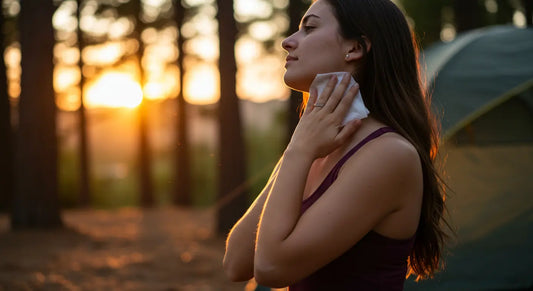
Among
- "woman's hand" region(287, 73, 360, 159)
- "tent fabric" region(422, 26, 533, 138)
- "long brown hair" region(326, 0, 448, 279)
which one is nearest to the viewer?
"woman's hand" region(287, 73, 360, 159)

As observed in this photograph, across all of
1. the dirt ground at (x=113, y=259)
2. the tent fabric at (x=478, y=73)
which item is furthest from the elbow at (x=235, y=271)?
the dirt ground at (x=113, y=259)

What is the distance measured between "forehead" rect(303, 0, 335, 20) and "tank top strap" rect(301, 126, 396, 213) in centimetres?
38

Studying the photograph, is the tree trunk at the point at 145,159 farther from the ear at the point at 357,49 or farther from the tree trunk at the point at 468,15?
the ear at the point at 357,49

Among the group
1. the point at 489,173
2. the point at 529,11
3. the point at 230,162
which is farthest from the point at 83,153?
the point at 489,173

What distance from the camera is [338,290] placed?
→ 1479mm

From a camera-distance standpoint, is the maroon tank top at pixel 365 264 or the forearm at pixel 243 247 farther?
the forearm at pixel 243 247

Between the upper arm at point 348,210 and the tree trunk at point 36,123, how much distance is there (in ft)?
28.0

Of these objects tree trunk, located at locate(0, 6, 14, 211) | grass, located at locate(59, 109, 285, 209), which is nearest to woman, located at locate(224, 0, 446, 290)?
tree trunk, located at locate(0, 6, 14, 211)

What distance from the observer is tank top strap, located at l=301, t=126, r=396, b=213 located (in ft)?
4.87

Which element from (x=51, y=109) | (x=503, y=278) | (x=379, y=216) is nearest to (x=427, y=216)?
(x=379, y=216)

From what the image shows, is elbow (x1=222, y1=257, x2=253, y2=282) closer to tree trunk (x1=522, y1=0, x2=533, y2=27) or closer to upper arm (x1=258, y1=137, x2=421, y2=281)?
upper arm (x1=258, y1=137, x2=421, y2=281)

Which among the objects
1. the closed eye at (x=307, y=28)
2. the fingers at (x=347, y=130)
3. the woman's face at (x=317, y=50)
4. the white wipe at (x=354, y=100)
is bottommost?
the fingers at (x=347, y=130)

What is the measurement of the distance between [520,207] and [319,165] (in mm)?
4076

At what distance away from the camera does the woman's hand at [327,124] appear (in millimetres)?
1462
